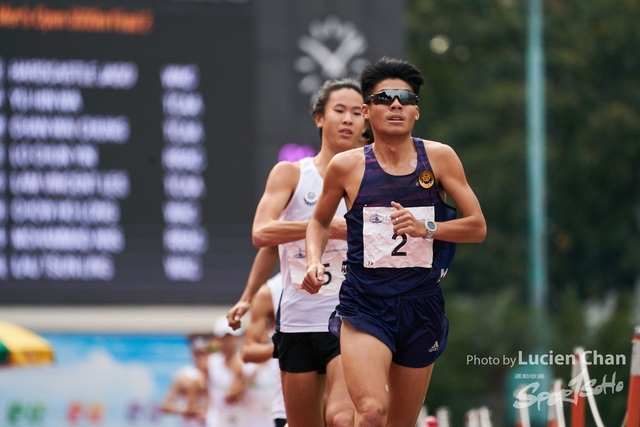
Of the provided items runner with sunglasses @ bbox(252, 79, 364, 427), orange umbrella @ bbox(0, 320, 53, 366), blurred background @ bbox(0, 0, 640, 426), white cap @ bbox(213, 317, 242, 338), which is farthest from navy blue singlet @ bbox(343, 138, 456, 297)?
blurred background @ bbox(0, 0, 640, 426)

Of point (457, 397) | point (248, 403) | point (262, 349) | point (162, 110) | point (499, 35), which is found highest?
point (499, 35)

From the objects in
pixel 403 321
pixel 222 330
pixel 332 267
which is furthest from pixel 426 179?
A: pixel 222 330

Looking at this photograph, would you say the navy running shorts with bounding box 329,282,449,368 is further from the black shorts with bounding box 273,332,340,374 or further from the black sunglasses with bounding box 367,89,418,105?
the black sunglasses with bounding box 367,89,418,105

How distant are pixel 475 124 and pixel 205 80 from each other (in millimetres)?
18333

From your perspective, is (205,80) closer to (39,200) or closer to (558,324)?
(39,200)

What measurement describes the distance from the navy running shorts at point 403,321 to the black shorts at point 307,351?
0.65 meters

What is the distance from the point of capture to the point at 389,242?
5.05 m

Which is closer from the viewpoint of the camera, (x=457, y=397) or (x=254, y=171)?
(x=254, y=171)

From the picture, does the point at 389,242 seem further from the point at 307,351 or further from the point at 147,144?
the point at 147,144

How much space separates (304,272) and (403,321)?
3.33ft

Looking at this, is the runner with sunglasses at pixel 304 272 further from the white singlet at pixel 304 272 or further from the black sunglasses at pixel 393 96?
the black sunglasses at pixel 393 96

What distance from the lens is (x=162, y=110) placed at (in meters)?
11.3

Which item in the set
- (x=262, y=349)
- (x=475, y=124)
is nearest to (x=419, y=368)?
(x=262, y=349)

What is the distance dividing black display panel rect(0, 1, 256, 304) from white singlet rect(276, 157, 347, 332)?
17.2 feet
